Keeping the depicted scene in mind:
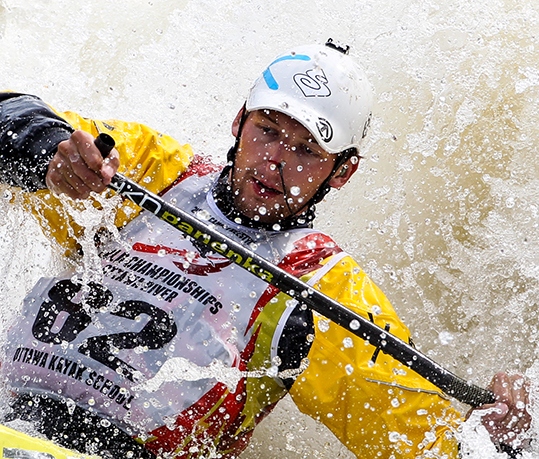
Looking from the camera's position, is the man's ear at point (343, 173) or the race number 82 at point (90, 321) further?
the man's ear at point (343, 173)

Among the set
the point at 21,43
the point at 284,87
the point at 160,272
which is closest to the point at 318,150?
the point at 284,87

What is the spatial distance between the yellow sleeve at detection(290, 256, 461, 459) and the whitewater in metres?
0.93

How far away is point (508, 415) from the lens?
86.4 inches

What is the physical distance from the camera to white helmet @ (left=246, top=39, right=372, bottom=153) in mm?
2420

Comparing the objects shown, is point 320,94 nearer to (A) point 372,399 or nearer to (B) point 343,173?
(B) point 343,173

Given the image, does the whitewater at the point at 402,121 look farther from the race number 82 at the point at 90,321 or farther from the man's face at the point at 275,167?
the man's face at the point at 275,167

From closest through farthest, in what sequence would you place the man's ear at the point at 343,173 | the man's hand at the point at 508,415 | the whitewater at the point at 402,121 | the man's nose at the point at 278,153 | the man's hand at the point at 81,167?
1. the man's hand at the point at 81,167
2. the man's hand at the point at 508,415
3. the man's nose at the point at 278,153
4. the man's ear at the point at 343,173
5. the whitewater at the point at 402,121

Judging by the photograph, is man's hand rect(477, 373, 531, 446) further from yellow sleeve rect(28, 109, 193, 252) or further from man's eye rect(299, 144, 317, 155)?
yellow sleeve rect(28, 109, 193, 252)

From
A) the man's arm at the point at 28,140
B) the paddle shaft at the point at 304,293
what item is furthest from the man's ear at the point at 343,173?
the man's arm at the point at 28,140

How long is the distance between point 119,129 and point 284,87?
50 cm

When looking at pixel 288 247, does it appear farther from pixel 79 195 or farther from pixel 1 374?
pixel 1 374

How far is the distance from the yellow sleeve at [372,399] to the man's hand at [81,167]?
662mm

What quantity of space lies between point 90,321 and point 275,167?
643mm

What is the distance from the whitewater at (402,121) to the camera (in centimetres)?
342
